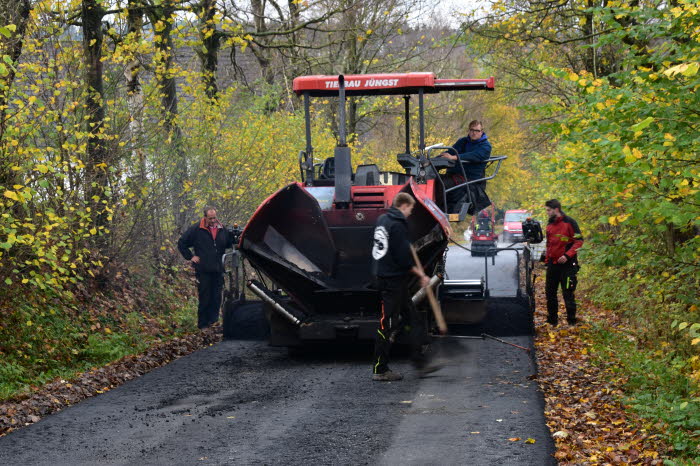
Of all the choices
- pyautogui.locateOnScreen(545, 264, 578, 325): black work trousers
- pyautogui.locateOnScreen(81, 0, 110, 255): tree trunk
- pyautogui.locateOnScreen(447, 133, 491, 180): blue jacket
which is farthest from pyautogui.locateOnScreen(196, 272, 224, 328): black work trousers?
pyautogui.locateOnScreen(545, 264, 578, 325): black work trousers

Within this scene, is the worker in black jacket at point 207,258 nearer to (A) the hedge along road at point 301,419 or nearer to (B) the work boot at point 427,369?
(A) the hedge along road at point 301,419

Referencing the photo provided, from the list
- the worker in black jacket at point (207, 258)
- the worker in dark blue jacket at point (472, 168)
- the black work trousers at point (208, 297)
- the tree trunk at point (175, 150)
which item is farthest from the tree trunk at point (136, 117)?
the worker in dark blue jacket at point (472, 168)

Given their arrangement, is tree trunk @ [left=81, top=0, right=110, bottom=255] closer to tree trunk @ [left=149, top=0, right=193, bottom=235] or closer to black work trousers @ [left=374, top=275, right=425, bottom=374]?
tree trunk @ [left=149, top=0, right=193, bottom=235]

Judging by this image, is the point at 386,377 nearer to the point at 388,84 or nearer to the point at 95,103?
the point at 388,84

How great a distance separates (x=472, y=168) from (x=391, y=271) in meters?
4.00

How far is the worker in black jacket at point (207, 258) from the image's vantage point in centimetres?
1370

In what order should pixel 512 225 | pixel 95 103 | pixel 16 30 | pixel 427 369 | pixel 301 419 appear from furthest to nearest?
pixel 512 225 < pixel 95 103 < pixel 16 30 < pixel 427 369 < pixel 301 419

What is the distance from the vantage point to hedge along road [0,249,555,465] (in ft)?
21.3

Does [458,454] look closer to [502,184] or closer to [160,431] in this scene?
[160,431]

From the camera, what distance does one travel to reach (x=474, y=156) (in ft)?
42.2

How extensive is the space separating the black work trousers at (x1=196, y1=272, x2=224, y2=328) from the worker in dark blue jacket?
12.4ft

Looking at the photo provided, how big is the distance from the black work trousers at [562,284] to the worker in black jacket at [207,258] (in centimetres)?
500

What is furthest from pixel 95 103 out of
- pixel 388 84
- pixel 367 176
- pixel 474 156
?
pixel 474 156

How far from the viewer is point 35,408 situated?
824cm
